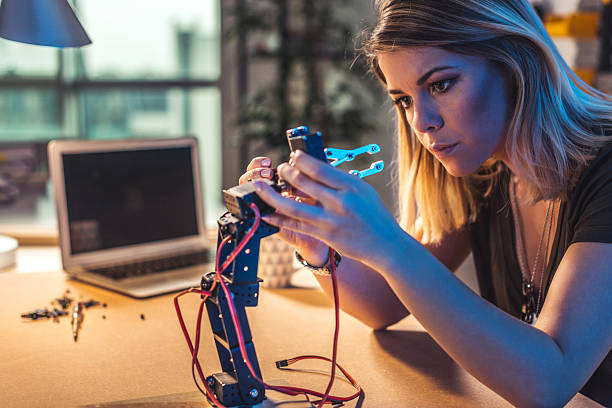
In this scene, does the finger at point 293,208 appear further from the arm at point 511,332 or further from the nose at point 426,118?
the nose at point 426,118

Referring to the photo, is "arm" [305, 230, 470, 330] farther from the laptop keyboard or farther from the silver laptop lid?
the silver laptop lid

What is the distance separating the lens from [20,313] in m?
1.16

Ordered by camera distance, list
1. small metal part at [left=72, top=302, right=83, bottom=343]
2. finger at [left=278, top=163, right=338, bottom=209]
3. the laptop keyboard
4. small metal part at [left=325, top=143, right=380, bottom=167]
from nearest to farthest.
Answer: finger at [left=278, top=163, right=338, bottom=209] < small metal part at [left=325, top=143, right=380, bottom=167] < small metal part at [left=72, top=302, right=83, bottom=343] < the laptop keyboard

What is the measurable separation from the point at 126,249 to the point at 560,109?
3.52ft

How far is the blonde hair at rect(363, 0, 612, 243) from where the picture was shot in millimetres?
896

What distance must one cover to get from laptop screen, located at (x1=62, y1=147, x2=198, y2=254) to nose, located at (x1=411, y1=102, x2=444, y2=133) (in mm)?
843

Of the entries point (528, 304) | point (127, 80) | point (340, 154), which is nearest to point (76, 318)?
point (340, 154)

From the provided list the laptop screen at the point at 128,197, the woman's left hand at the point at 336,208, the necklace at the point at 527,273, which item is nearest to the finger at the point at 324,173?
the woman's left hand at the point at 336,208

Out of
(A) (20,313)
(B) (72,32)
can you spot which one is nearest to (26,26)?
(B) (72,32)

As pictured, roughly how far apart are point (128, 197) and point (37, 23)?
54 centimetres

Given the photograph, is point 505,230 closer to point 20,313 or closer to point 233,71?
point 20,313

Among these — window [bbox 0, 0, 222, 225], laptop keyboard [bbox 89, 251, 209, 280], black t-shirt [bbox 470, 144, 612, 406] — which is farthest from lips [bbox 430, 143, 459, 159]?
window [bbox 0, 0, 222, 225]

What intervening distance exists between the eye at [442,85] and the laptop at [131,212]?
27.8 inches

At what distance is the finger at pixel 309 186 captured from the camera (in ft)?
2.13
